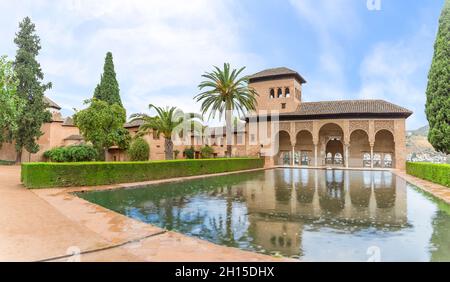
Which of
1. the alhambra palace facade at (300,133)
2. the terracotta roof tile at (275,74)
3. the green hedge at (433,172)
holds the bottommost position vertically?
the green hedge at (433,172)

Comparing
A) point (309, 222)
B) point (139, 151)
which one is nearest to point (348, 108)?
point (139, 151)

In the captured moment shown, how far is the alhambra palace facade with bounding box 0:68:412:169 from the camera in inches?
1383

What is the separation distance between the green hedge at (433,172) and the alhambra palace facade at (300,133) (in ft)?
38.5

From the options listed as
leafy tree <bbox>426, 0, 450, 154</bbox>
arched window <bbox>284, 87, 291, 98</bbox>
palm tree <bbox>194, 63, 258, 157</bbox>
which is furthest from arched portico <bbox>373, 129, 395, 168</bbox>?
palm tree <bbox>194, 63, 258, 157</bbox>

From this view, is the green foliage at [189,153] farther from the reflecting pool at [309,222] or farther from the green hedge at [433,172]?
the reflecting pool at [309,222]

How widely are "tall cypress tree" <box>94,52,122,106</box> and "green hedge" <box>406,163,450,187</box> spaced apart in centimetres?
3433

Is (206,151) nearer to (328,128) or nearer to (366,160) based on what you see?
(328,128)

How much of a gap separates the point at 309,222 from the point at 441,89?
841 inches

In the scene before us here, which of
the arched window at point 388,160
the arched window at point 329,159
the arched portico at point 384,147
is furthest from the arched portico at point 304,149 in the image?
the arched window at point 388,160

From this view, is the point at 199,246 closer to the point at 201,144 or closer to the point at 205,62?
the point at 205,62

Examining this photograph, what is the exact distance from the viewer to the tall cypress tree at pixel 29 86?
104 ft
